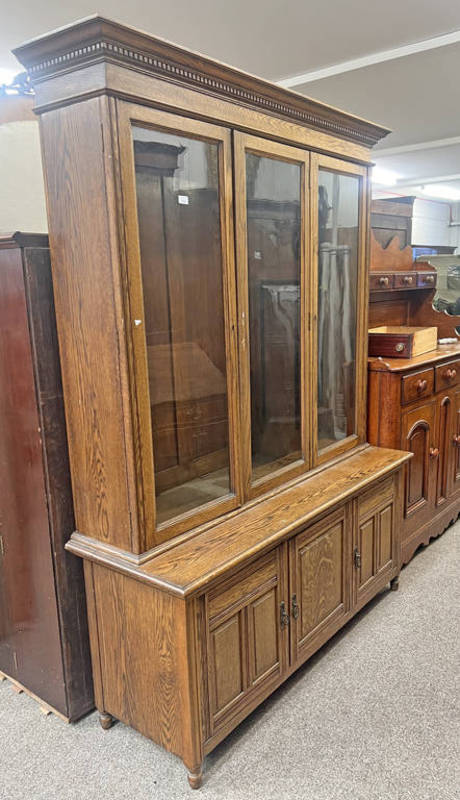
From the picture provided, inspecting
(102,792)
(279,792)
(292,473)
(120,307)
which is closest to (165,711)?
(102,792)

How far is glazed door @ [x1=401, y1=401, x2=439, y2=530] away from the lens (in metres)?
2.82

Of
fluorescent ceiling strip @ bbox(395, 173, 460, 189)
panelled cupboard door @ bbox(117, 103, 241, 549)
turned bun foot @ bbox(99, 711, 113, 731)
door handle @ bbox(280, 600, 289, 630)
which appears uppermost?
fluorescent ceiling strip @ bbox(395, 173, 460, 189)

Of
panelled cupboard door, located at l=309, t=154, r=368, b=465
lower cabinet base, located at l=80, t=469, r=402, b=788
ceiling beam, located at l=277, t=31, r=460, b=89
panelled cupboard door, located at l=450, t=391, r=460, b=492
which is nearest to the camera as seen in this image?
lower cabinet base, located at l=80, t=469, r=402, b=788

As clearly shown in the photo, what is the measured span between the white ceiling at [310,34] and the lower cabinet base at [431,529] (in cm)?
285

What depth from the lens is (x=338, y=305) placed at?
2.43 meters

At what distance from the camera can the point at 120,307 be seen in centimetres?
150

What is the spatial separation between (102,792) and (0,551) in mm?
824

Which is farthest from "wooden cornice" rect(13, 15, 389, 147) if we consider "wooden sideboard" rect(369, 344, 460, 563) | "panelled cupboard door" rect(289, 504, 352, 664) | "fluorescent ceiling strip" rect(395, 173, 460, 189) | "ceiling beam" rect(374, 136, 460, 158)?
"fluorescent ceiling strip" rect(395, 173, 460, 189)

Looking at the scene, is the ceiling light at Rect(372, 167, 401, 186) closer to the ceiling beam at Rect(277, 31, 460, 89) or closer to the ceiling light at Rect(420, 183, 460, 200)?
the ceiling light at Rect(420, 183, 460, 200)

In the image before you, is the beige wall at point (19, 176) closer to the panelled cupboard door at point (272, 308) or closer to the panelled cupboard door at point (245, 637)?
the panelled cupboard door at point (272, 308)

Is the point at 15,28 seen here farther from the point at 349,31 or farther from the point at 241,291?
the point at 241,291

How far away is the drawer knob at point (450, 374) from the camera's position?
10.1 feet

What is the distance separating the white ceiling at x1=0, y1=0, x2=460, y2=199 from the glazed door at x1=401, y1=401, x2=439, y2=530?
2337mm

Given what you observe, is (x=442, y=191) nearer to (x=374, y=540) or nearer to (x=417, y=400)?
(x=417, y=400)
